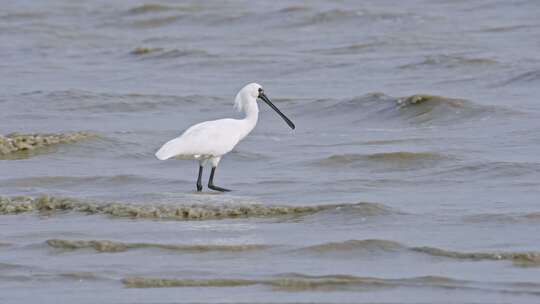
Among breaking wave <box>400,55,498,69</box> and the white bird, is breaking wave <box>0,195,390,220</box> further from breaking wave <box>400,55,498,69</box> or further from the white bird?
breaking wave <box>400,55,498,69</box>

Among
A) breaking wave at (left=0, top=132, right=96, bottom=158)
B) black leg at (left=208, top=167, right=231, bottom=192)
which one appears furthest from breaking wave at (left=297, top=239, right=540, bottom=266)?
breaking wave at (left=0, top=132, right=96, bottom=158)

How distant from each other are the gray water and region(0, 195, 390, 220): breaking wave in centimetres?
2

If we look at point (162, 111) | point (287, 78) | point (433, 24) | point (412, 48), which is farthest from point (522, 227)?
point (433, 24)

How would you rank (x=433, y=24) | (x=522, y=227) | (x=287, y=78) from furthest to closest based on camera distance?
Answer: (x=433, y=24), (x=287, y=78), (x=522, y=227)

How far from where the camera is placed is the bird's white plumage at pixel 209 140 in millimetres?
12844

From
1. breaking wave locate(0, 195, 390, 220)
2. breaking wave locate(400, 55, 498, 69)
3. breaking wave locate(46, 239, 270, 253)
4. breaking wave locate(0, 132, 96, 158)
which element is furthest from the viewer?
breaking wave locate(400, 55, 498, 69)

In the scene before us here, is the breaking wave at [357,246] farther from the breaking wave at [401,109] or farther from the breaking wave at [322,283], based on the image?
the breaking wave at [401,109]

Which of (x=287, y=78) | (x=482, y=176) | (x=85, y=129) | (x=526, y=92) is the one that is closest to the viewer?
(x=482, y=176)

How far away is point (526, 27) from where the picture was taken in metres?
23.5

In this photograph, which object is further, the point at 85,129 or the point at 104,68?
the point at 104,68

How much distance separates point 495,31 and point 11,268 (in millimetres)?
15635

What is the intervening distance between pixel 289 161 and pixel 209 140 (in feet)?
4.89

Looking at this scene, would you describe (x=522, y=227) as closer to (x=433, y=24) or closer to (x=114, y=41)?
(x=433, y=24)

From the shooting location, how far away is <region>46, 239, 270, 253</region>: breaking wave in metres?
9.83
